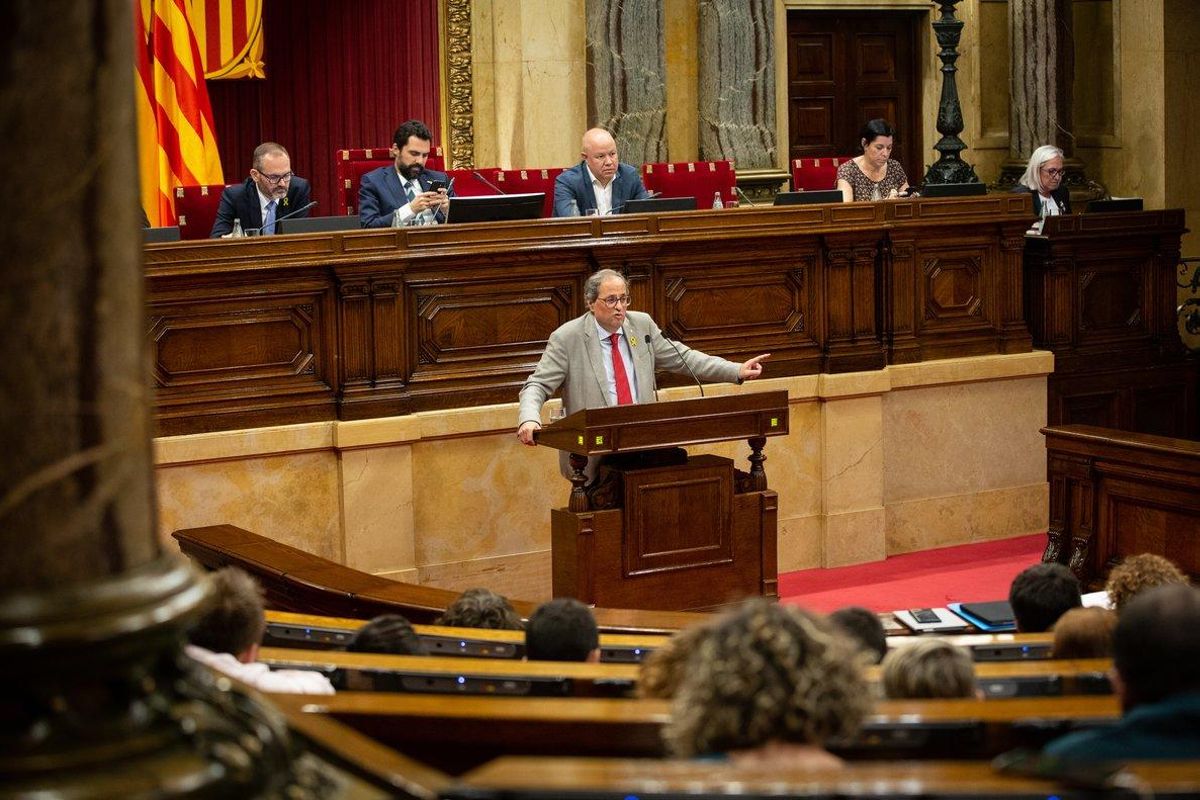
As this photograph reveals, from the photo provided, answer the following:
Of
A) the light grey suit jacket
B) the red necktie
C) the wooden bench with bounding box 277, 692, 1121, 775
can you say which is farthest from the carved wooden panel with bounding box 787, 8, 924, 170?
the wooden bench with bounding box 277, 692, 1121, 775

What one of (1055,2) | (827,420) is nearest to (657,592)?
(827,420)

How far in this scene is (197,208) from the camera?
25.2ft

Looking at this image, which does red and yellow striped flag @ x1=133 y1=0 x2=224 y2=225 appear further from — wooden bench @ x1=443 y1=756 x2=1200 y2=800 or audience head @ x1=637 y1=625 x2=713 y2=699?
wooden bench @ x1=443 y1=756 x2=1200 y2=800

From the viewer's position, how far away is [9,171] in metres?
1.58

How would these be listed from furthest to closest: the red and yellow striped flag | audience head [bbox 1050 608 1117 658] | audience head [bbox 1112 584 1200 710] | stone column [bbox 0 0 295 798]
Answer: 1. the red and yellow striped flag
2. audience head [bbox 1050 608 1117 658]
3. audience head [bbox 1112 584 1200 710]
4. stone column [bbox 0 0 295 798]

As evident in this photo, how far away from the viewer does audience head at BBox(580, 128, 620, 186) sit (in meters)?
7.75

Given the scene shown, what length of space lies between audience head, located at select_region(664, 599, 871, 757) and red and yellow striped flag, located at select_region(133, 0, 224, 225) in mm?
8230

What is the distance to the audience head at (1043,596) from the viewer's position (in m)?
4.45

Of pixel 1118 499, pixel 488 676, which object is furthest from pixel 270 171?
pixel 488 676

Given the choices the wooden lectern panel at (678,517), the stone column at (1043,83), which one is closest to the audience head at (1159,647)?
the wooden lectern panel at (678,517)

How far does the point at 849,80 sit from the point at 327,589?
8095 millimetres

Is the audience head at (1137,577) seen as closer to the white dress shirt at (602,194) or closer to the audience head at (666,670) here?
the audience head at (666,670)

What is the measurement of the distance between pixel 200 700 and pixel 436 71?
9444 millimetres

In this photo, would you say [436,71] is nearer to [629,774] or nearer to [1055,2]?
[1055,2]
